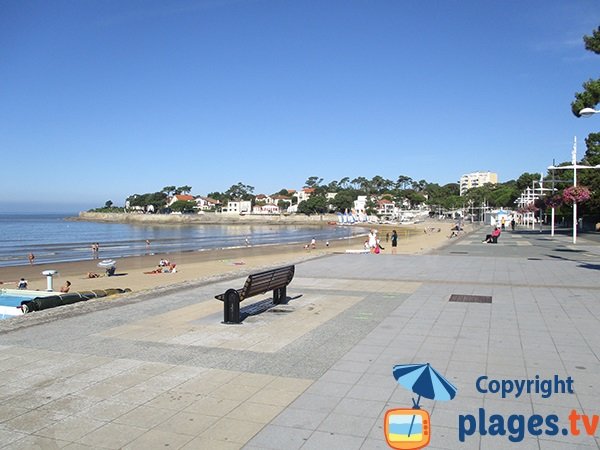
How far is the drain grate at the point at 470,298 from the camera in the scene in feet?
33.6

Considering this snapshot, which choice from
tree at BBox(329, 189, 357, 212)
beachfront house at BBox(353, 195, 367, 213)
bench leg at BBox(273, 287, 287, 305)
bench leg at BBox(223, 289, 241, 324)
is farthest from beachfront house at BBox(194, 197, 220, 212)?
bench leg at BBox(223, 289, 241, 324)

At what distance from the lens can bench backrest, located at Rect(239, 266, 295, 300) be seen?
8531 millimetres

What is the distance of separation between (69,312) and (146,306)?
1400 mm

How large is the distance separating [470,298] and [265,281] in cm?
454

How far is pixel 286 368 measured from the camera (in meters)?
5.91

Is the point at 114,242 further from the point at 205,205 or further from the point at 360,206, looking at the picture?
the point at 205,205

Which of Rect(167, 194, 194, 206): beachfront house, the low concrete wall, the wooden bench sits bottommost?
the low concrete wall

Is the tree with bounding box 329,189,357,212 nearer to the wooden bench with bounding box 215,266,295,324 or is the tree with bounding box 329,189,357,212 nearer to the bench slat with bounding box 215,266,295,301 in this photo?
the wooden bench with bounding box 215,266,295,324

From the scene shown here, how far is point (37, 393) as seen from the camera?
16.6 ft

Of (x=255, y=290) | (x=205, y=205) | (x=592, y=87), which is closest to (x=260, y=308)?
(x=255, y=290)

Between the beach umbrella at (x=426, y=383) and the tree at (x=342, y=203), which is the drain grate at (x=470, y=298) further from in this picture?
the tree at (x=342, y=203)

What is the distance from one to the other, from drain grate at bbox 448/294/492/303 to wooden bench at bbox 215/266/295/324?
11.6ft

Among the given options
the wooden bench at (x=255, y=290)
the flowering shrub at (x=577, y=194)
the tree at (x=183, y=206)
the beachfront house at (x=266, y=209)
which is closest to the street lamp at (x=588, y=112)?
the wooden bench at (x=255, y=290)

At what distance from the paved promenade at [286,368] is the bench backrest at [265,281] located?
0.47 m
